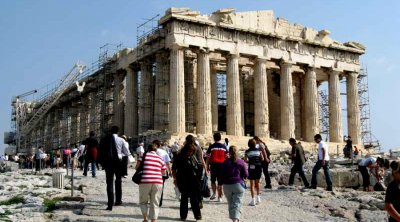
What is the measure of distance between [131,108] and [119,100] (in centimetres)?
347

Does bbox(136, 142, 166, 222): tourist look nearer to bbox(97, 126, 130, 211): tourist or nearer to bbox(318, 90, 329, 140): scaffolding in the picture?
bbox(97, 126, 130, 211): tourist

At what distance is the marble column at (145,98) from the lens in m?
46.2

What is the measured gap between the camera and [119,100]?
5106 centimetres

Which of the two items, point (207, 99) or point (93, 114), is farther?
point (93, 114)

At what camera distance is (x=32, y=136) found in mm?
73625

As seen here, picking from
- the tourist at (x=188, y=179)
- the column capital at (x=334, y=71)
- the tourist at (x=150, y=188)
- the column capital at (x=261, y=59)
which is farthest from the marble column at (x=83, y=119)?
the tourist at (x=150, y=188)

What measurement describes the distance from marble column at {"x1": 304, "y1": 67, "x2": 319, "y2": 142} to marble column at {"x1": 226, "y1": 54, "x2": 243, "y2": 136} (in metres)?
7.59

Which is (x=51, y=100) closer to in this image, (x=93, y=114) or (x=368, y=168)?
(x=93, y=114)

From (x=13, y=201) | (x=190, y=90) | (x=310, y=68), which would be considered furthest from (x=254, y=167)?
(x=310, y=68)

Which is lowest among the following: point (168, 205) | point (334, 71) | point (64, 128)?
point (168, 205)

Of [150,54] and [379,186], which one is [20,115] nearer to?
[150,54]

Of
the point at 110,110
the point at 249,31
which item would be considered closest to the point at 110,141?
the point at 249,31

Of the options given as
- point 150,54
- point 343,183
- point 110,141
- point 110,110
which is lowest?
point 343,183

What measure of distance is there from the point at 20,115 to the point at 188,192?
62815 millimetres
